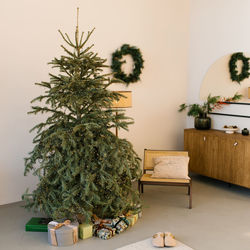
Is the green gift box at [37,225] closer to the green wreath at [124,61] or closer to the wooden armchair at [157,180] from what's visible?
the wooden armchair at [157,180]

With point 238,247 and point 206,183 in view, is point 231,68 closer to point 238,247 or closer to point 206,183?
point 206,183

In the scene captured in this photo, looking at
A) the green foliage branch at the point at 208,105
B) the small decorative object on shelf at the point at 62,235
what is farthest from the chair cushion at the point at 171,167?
the small decorative object on shelf at the point at 62,235

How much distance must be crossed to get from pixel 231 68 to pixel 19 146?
3.46m

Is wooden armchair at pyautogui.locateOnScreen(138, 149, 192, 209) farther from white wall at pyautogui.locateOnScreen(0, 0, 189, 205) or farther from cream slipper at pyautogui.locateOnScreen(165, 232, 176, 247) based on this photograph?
cream slipper at pyautogui.locateOnScreen(165, 232, 176, 247)

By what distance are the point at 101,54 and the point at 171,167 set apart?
6.43 ft

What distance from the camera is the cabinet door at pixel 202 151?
18.9ft

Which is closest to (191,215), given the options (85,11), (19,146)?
(19,146)

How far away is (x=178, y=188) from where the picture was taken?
18.7ft

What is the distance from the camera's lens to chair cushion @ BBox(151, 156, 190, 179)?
195 inches

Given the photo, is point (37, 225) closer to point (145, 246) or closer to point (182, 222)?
point (145, 246)

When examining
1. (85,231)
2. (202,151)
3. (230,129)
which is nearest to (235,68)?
(230,129)

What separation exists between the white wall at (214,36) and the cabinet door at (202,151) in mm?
530

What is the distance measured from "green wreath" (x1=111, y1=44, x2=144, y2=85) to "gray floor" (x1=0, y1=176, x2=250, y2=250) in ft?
5.67

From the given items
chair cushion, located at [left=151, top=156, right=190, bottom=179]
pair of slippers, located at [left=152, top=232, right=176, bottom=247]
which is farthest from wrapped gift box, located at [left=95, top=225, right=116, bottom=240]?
chair cushion, located at [left=151, top=156, right=190, bottom=179]
